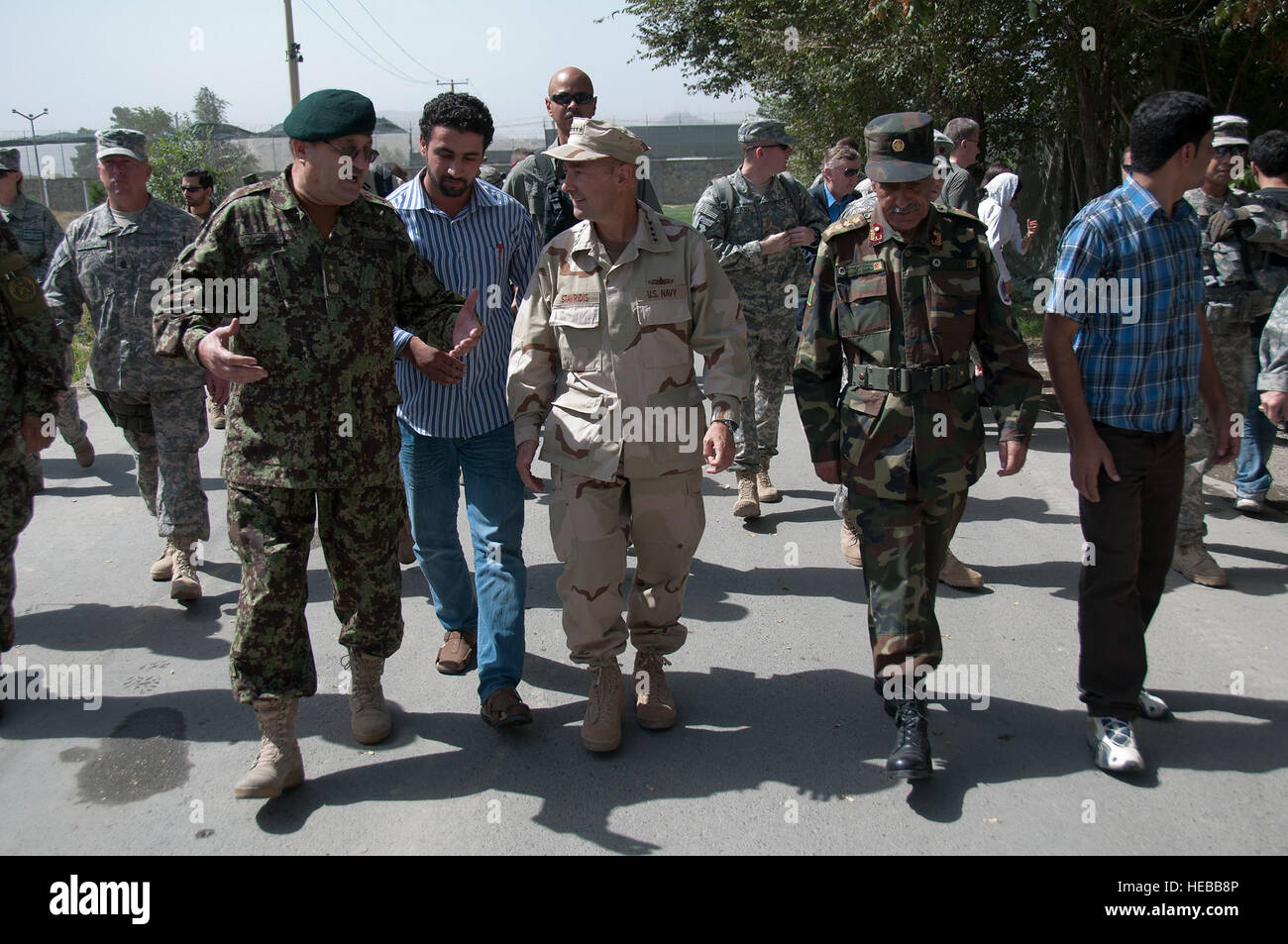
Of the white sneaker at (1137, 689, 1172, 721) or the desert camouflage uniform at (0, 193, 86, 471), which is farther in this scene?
the desert camouflage uniform at (0, 193, 86, 471)

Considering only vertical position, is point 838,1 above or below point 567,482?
above

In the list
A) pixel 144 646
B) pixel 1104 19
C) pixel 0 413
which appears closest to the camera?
pixel 0 413

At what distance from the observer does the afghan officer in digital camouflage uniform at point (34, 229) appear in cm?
744

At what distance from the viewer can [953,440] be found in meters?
3.58

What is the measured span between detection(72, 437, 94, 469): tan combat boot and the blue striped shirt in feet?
17.1

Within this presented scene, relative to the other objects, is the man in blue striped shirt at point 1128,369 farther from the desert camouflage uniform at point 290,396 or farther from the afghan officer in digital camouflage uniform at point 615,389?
the desert camouflage uniform at point 290,396

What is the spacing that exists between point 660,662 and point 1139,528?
1810 millimetres

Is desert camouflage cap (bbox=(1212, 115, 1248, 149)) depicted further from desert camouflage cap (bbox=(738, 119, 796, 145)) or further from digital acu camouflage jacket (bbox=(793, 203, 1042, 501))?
digital acu camouflage jacket (bbox=(793, 203, 1042, 501))

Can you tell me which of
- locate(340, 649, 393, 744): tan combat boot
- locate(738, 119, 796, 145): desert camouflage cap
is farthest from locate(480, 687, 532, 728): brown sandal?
locate(738, 119, 796, 145): desert camouflage cap

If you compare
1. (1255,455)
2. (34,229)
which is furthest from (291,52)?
(1255,455)

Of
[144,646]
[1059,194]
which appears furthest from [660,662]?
[1059,194]

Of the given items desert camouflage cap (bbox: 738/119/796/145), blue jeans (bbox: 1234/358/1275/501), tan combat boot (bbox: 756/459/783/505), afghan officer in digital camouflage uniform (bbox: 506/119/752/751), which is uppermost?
desert camouflage cap (bbox: 738/119/796/145)

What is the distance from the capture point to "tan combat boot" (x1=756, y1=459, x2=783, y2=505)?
6938 millimetres

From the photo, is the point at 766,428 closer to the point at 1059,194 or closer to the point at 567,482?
the point at 567,482
